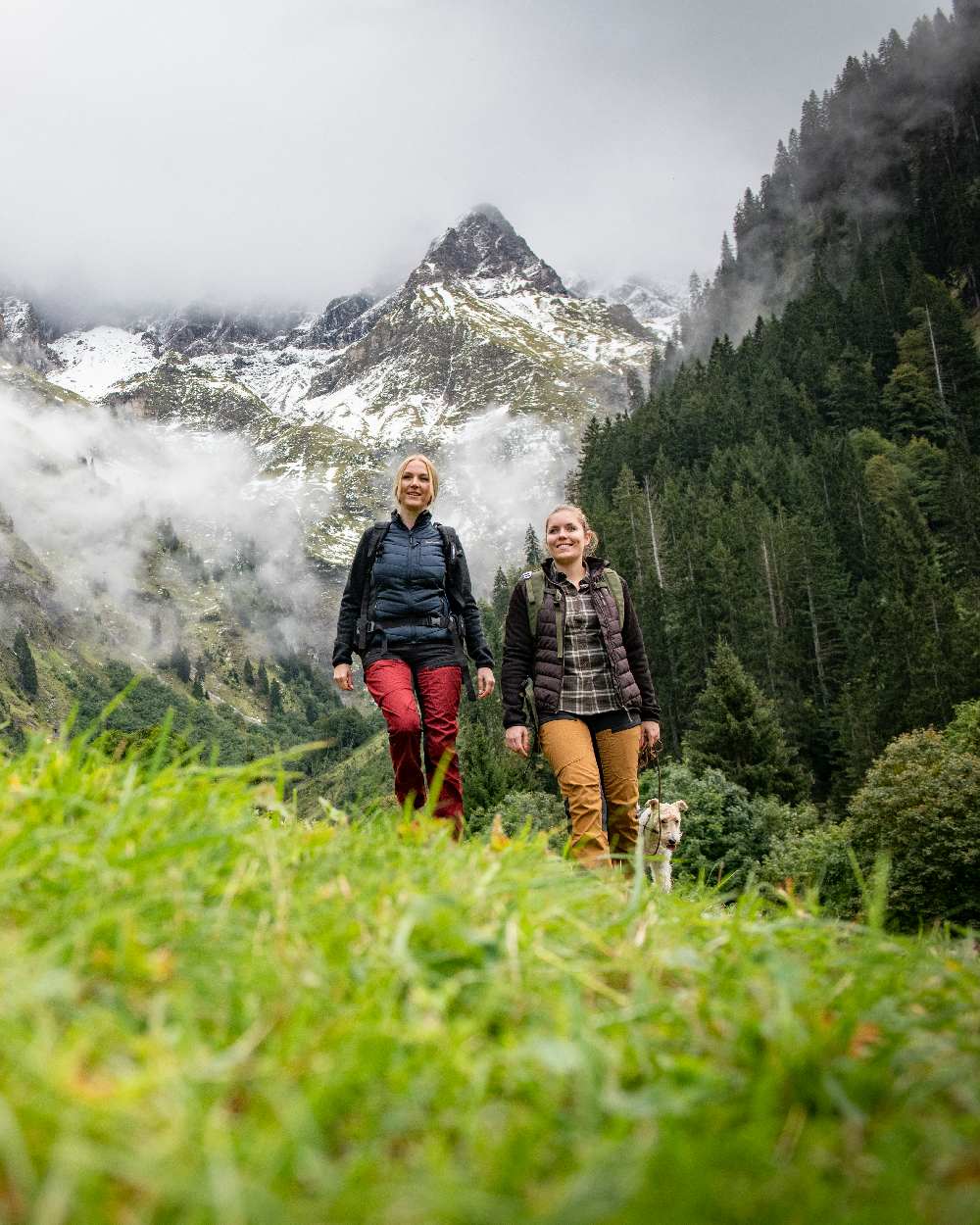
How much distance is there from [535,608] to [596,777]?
145 cm

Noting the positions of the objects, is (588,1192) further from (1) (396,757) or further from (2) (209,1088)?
(1) (396,757)

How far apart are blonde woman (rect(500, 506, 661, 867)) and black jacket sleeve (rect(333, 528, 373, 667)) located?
48.2 inches

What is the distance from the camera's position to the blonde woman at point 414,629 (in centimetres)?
577

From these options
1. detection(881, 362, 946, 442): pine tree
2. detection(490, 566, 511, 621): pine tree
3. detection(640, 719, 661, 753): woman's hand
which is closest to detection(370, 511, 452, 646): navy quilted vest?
detection(640, 719, 661, 753): woman's hand

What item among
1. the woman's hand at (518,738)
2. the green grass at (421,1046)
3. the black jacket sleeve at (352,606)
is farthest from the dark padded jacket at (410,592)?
the green grass at (421,1046)

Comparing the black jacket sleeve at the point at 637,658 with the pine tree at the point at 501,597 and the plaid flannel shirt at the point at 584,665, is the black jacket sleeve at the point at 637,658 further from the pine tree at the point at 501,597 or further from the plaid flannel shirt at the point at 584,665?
the pine tree at the point at 501,597

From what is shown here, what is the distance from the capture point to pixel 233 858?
2.20 meters

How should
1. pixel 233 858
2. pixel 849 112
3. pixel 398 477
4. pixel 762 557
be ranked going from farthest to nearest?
pixel 849 112 → pixel 762 557 → pixel 398 477 → pixel 233 858

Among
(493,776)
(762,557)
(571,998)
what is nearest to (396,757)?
(571,998)

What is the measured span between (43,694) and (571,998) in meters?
213

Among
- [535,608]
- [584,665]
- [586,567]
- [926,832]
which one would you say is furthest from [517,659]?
[926,832]

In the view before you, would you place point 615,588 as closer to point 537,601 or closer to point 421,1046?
point 537,601

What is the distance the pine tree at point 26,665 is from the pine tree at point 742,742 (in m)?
180

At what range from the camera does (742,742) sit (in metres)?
46.1
